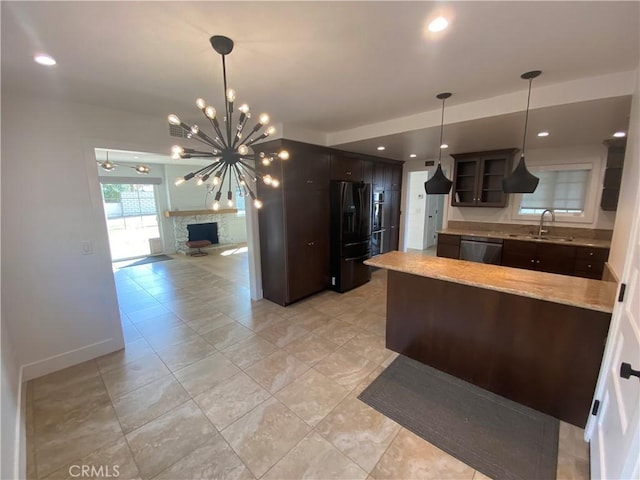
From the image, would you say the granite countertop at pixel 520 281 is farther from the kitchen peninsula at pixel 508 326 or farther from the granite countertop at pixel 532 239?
the granite countertop at pixel 532 239

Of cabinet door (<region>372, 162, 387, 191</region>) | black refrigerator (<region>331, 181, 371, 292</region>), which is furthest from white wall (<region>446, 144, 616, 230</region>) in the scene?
black refrigerator (<region>331, 181, 371, 292</region>)

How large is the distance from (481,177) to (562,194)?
1.19m

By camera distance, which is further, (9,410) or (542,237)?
(542,237)

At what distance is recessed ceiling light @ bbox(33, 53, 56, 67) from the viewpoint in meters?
1.72

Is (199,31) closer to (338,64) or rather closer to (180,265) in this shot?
(338,64)

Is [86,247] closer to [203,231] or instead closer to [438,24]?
[438,24]

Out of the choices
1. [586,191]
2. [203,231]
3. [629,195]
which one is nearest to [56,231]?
[629,195]

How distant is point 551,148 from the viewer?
13.9 feet

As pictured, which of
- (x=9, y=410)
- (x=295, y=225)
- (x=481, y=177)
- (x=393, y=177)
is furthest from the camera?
(x=393, y=177)

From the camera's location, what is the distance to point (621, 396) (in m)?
1.30

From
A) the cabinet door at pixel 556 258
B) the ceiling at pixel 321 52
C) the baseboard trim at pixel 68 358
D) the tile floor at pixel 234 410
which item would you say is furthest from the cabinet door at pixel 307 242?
the cabinet door at pixel 556 258

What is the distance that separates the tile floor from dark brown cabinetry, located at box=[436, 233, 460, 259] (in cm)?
218

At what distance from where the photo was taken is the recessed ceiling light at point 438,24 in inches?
56.4

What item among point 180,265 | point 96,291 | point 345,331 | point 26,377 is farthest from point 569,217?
point 180,265
